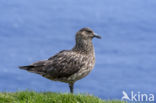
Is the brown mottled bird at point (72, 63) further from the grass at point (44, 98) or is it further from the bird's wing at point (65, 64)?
the grass at point (44, 98)

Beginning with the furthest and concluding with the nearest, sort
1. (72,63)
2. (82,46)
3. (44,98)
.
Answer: (82,46) → (72,63) → (44,98)

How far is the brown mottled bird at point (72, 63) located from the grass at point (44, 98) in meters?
0.87

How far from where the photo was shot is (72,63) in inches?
427

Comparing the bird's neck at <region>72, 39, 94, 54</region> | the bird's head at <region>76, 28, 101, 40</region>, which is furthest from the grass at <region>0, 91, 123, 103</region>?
the bird's head at <region>76, 28, 101, 40</region>

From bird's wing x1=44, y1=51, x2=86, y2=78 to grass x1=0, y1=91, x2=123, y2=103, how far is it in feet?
2.90

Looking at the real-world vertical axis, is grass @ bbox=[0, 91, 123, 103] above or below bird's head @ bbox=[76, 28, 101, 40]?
below

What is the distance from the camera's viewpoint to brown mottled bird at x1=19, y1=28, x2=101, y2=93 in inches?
419

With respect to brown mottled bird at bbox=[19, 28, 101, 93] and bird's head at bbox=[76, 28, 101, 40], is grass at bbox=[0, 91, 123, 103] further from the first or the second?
bird's head at bbox=[76, 28, 101, 40]

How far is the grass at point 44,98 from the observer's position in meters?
9.30

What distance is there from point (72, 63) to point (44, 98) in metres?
1.94

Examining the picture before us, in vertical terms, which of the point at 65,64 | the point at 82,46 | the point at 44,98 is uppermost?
the point at 82,46

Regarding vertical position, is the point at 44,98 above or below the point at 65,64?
below

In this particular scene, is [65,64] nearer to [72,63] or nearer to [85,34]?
[72,63]

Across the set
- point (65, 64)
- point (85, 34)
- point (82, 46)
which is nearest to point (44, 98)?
point (65, 64)
